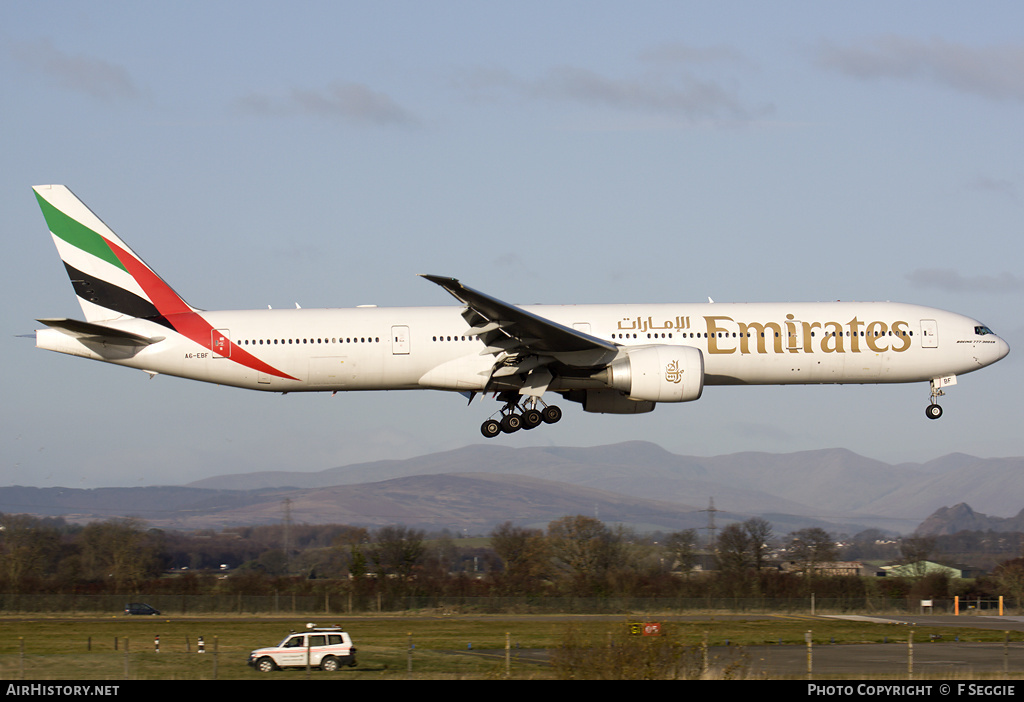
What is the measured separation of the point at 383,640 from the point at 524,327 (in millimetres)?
10842

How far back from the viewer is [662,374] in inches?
1275

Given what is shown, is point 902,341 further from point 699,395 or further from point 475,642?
point 475,642

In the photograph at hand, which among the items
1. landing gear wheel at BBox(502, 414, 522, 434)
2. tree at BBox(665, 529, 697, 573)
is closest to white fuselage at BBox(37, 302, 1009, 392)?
landing gear wheel at BBox(502, 414, 522, 434)

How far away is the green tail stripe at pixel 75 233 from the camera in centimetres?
3669

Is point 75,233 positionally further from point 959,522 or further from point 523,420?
point 959,522

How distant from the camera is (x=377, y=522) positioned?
18212cm

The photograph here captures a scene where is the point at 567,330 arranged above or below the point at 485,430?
above

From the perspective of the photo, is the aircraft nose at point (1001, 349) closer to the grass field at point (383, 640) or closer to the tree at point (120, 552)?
the grass field at point (383, 640)

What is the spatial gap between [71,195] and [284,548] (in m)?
49.5

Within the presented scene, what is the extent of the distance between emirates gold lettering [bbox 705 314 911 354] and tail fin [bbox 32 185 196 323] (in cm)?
1730

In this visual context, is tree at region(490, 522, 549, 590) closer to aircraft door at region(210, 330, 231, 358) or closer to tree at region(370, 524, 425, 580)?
tree at region(370, 524, 425, 580)

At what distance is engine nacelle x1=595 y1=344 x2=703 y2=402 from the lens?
32375 mm
